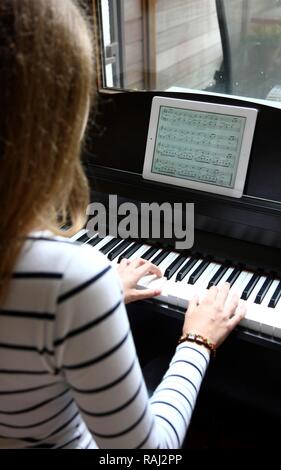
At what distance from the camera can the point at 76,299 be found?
1.89 ft

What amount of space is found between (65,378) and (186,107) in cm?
89

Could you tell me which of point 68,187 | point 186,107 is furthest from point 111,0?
point 68,187

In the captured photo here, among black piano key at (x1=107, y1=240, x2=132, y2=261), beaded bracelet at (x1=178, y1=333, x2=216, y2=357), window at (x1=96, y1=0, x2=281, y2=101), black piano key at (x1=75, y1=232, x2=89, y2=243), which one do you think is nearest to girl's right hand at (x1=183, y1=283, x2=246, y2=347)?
beaded bracelet at (x1=178, y1=333, x2=216, y2=357)

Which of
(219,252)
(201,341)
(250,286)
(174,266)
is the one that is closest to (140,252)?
(174,266)

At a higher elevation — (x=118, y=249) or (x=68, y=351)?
(x=68, y=351)

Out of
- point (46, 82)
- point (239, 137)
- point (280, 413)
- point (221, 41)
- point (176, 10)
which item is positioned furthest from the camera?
point (176, 10)

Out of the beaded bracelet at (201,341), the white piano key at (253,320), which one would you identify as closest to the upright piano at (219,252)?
the white piano key at (253,320)

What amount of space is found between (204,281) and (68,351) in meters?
0.72

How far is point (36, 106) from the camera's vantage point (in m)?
0.56

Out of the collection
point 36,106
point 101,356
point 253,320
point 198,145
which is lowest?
point 253,320

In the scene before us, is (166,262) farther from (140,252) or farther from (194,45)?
(194,45)

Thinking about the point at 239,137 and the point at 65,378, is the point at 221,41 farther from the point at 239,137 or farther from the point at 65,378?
the point at 65,378

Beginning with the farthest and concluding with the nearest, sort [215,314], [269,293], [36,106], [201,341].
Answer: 1. [269,293]
2. [215,314]
3. [201,341]
4. [36,106]

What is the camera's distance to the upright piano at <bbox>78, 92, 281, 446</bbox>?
1.23 m
